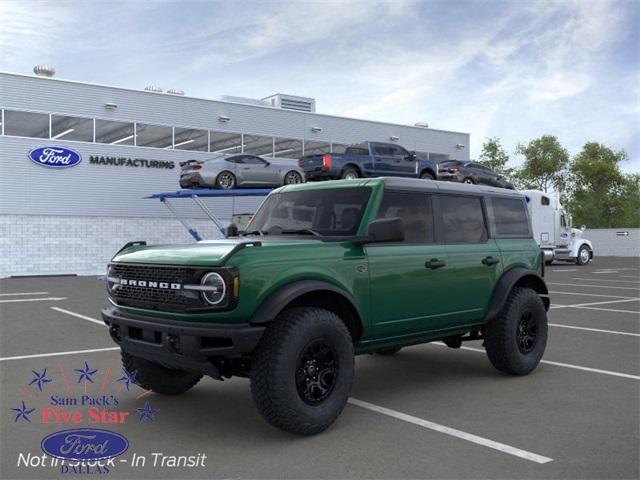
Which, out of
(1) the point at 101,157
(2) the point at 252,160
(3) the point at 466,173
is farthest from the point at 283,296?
(1) the point at 101,157

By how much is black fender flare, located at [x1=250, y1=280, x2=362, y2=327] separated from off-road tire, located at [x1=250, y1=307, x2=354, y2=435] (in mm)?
153

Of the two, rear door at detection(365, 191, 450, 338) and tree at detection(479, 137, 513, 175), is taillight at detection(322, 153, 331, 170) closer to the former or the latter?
rear door at detection(365, 191, 450, 338)

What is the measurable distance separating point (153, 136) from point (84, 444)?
25908 millimetres

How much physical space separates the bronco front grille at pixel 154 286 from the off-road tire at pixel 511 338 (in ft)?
11.0

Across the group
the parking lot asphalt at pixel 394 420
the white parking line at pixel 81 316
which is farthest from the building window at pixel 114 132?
the parking lot asphalt at pixel 394 420

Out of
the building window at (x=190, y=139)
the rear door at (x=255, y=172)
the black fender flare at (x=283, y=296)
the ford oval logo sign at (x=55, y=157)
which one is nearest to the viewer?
the black fender flare at (x=283, y=296)

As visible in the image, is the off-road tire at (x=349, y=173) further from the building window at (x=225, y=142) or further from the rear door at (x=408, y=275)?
the rear door at (x=408, y=275)

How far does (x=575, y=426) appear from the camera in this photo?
4809 millimetres

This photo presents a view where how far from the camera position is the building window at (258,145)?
104ft

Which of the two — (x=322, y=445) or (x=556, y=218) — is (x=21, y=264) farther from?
(x=322, y=445)

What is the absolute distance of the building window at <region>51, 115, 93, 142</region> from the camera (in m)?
26.4

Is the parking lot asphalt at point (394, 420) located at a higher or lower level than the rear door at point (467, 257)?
lower

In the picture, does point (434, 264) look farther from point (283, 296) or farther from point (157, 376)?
point (157, 376)

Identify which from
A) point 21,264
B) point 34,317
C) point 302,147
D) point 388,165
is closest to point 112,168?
point 21,264
